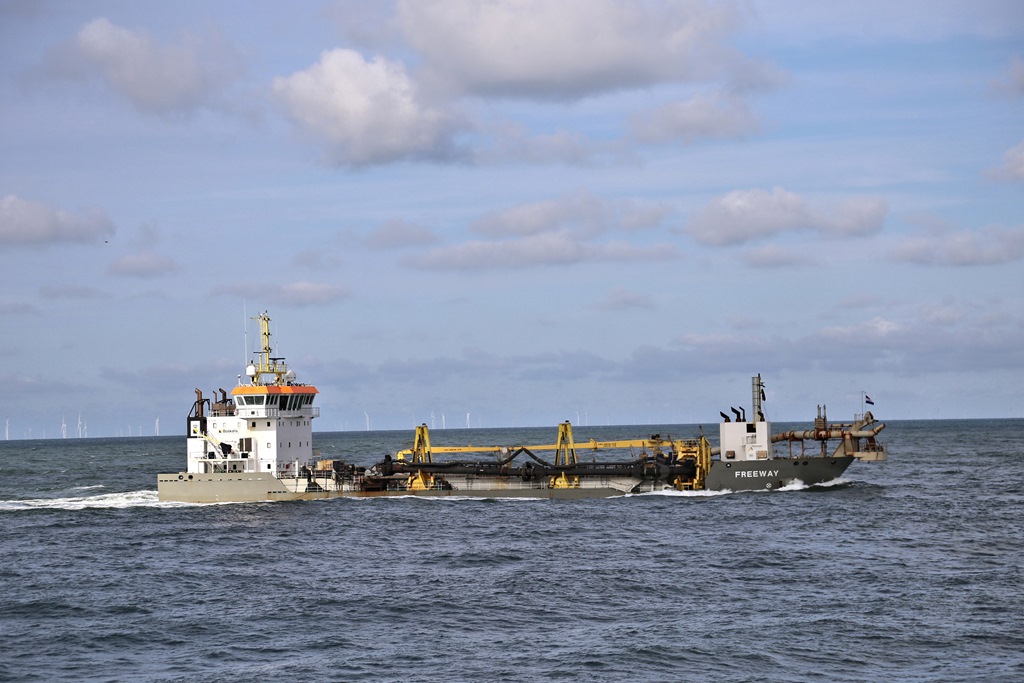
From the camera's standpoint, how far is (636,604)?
1581 inches

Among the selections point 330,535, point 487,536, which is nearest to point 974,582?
point 487,536

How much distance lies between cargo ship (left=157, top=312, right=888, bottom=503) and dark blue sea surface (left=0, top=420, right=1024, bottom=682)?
5.56ft

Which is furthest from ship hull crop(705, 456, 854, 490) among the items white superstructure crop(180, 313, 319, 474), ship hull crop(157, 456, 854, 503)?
white superstructure crop(180, 313, 319, 474)

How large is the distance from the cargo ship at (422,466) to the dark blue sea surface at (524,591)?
5.56ft

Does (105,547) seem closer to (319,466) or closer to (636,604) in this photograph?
(319,466)

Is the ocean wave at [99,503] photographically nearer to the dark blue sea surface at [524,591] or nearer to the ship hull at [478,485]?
the ship hull at [478,485]

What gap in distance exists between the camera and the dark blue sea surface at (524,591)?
106 ft

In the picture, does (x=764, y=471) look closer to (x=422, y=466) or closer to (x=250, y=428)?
(x=422, y=466)

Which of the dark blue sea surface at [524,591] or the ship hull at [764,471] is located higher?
the ship hull at [764,471]

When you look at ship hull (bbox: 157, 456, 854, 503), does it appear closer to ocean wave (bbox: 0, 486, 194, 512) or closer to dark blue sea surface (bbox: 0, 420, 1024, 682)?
dark blue sea surface (bbox: 0, 420, 1024, 682)

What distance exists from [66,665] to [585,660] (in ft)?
52.9

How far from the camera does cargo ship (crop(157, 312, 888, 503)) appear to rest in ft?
236

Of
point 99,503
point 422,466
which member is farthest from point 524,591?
point 99,503


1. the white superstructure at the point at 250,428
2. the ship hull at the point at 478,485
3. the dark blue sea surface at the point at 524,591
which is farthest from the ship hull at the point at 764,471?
the white superstructure at the point at 250,428
